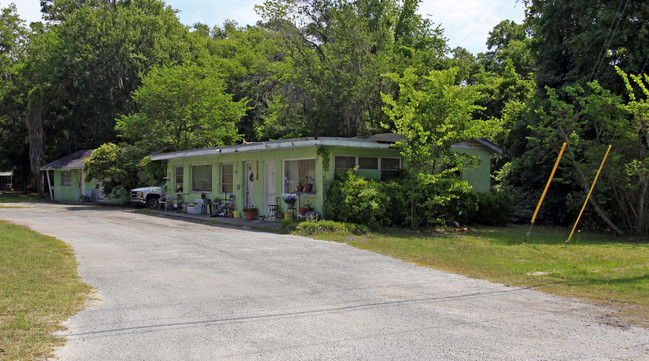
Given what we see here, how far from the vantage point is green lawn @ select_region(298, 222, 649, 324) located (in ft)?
24.2

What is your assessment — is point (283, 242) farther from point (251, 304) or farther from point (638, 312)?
point (638, 312)

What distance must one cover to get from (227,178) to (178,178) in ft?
14.4

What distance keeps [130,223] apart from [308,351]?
13884mm

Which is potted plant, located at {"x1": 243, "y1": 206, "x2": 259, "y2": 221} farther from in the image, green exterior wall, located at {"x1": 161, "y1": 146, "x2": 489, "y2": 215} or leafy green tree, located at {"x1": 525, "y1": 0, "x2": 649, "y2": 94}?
leafy green tree, located at {"x1": 525, "y1": 0, "x2": 649, "y2": 94}

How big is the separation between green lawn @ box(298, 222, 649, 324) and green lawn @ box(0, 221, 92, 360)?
6.01 m

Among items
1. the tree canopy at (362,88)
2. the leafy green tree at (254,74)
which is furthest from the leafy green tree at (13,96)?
the leafy green tree at (254,74)

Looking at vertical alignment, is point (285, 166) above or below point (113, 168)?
below

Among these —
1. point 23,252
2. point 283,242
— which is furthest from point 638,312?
point 23,252

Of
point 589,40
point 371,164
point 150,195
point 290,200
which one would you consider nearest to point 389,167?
point 371,164

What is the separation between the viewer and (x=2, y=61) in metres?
39.7

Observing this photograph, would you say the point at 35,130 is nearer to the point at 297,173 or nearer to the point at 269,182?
the point at 269,182

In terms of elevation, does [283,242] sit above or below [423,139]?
below

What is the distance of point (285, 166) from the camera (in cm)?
1723

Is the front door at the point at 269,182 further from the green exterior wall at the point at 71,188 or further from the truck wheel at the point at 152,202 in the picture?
the green exterior wall at the point at 71,188
